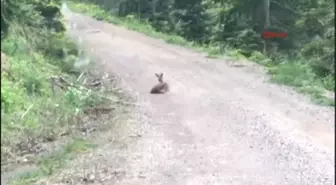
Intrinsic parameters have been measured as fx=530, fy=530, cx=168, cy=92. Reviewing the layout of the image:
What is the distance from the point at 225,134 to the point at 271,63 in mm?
5693

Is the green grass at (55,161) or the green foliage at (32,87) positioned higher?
the green foliage at (32,87)

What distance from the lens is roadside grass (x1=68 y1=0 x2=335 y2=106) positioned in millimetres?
8672

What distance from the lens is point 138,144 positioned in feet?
25.4

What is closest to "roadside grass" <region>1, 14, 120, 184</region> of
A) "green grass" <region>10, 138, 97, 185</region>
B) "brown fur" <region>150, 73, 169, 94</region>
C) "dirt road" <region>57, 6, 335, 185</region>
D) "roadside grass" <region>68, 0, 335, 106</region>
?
"green grass" <region>10, 138, 97, 185</region>

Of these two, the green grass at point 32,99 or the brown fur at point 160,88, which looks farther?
the brown fur at point 160,88

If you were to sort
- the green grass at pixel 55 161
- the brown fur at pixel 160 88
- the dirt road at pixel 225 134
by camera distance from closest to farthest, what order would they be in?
the dirt road at pixel 225 134, the green grass at pixel 55 161, the brown fur at pixel 160 88

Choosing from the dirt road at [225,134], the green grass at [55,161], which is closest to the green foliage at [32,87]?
the green grass at [55,161]

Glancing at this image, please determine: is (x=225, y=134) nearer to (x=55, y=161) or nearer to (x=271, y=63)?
(x=55, y=161)

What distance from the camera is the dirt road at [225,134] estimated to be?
6301 millimetres

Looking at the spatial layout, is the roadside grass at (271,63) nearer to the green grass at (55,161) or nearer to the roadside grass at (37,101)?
the roadside grass at (37,101)

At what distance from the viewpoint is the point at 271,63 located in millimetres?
13203

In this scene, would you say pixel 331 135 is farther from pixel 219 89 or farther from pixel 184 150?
pixel 219 89

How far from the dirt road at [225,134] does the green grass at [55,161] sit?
474mm

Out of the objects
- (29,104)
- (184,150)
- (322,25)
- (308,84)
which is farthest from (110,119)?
(322,25)
